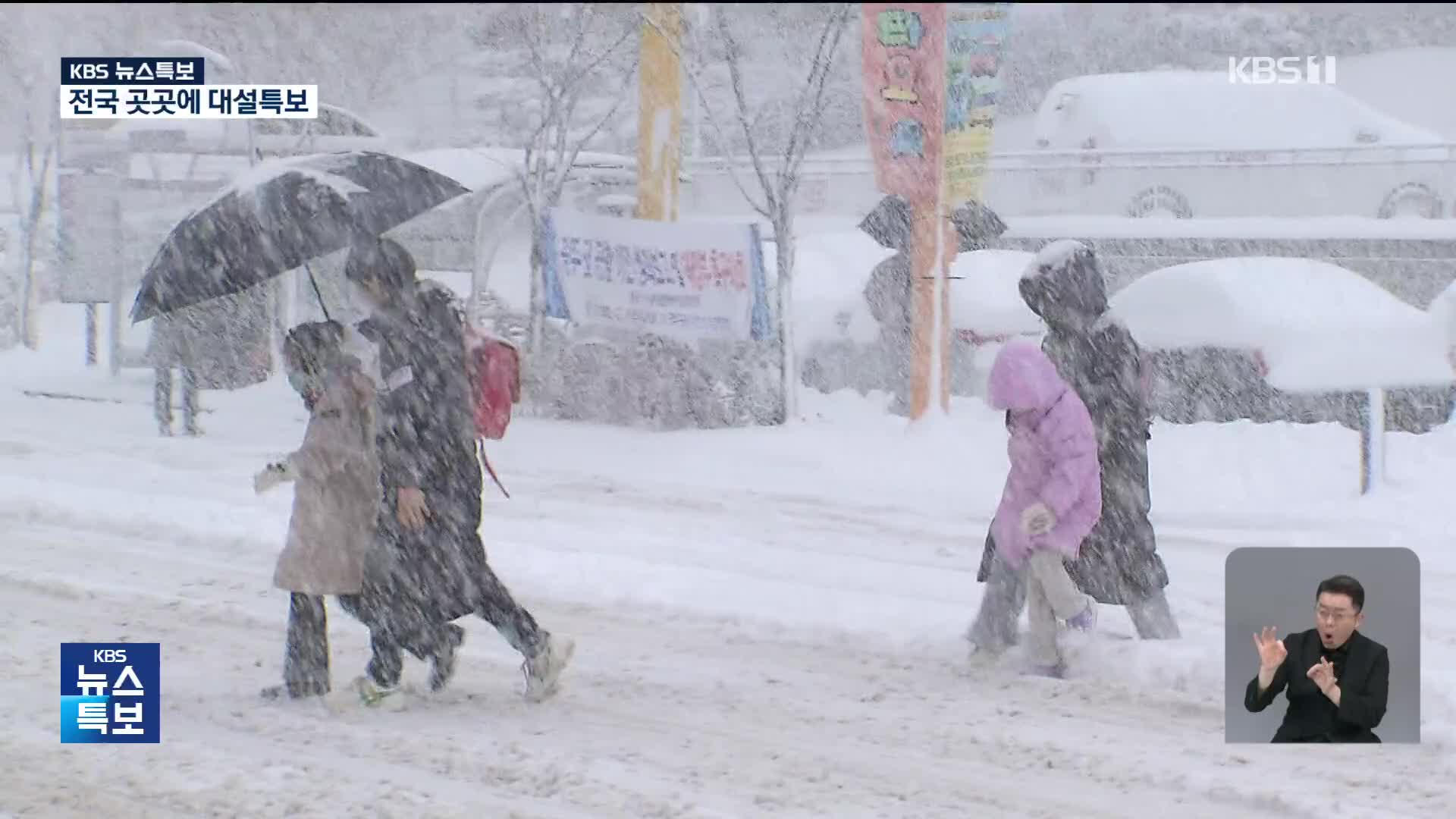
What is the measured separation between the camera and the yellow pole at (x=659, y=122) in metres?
14.1

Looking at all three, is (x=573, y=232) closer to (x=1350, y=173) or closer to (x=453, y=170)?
(x=453, y=170)

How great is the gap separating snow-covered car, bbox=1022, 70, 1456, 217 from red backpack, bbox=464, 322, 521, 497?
38.0 feet

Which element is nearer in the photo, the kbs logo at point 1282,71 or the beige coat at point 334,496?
the beige coat at point 334,496

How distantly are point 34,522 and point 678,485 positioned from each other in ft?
12.8

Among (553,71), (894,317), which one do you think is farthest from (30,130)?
(894,317)

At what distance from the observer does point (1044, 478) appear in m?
6.34

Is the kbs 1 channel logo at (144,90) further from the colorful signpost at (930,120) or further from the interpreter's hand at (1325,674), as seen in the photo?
the interpreter's hand at (1325,674)

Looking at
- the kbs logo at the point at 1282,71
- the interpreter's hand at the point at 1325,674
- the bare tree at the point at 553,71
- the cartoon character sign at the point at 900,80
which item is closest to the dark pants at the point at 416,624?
the interpreter's hand at the point at 1325,674

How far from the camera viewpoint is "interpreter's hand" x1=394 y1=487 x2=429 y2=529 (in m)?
5.77

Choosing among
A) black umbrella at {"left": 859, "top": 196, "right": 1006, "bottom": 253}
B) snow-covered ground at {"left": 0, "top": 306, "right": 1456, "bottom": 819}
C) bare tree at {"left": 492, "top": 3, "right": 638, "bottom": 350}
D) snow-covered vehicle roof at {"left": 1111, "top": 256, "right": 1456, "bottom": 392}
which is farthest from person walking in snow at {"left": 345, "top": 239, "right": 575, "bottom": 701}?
bare tree at {"left": 492, "top": 3, "right": 638, "bottom": 350}

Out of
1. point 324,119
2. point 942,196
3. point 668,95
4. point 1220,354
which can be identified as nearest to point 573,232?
point 668,95

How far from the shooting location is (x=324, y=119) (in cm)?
1917

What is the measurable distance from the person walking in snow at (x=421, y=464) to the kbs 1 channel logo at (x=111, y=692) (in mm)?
839

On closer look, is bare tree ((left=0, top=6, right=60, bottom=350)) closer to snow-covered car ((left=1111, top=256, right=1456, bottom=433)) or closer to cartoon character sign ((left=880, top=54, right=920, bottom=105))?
cartoon character sign ((left=880, top=54, right=920, bottom=105))
